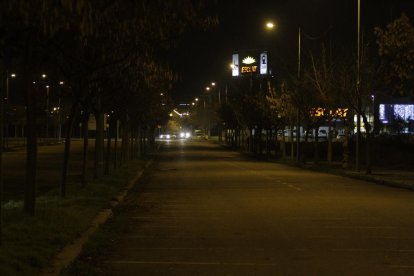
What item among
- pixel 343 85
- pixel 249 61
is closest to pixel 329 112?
pixel 343 85

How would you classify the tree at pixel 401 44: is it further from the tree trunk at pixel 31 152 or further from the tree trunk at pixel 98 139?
the tree trunk at pixel 31 152

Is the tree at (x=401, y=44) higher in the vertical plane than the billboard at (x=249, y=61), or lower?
lower

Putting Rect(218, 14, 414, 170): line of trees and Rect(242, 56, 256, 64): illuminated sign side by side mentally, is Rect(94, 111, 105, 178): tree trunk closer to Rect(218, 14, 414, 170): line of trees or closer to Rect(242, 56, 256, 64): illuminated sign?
Rect(218, 14, 414, 170): line of trees

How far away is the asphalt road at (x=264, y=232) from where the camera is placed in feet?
34.7

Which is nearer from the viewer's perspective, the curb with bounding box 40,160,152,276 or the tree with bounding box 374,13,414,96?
the curb with bounding box 40,160,152,276

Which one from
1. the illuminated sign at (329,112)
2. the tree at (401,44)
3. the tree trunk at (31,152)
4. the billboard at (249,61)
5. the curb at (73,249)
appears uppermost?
the billboard at (249,61)

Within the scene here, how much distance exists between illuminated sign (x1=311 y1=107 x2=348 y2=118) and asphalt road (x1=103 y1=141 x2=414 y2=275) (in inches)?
665

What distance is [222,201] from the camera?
20.7 m

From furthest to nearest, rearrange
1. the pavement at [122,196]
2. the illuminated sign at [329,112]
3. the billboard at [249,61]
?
the billboard at [249,61] → the illuminated sign at [329,112] → the pavement at [122,196]

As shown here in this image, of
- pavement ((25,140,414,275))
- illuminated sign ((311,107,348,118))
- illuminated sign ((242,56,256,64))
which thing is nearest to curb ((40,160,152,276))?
pavement ((25,140,414,275))

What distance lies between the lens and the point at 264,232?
1410 cm

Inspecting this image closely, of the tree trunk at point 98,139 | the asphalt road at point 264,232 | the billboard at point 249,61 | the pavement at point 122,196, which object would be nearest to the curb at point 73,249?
A: the pavement at point 122,196

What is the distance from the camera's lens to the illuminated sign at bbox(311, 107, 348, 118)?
41.8m

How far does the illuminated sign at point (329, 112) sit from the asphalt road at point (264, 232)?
55.4ft
